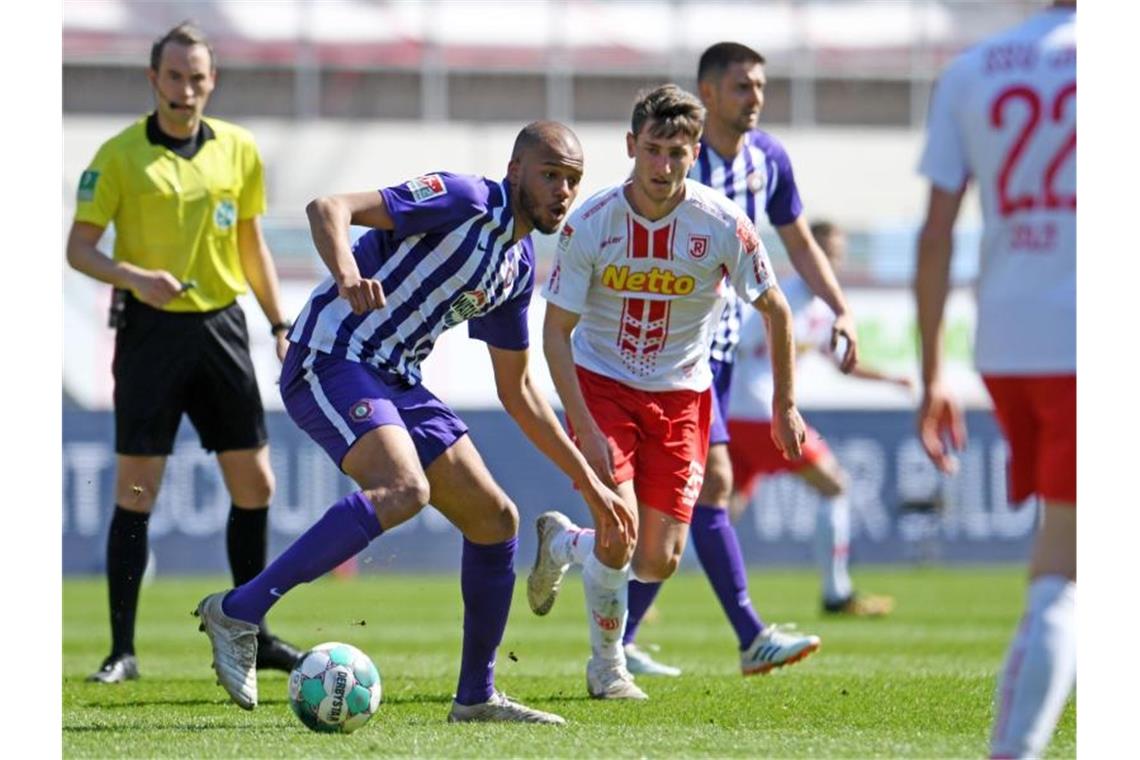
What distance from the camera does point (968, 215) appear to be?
26.1 metres

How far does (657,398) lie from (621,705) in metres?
1.23

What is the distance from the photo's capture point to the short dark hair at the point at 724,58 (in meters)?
8.15

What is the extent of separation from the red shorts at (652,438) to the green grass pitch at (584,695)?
78cm

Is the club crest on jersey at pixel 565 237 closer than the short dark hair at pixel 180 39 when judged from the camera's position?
Yes

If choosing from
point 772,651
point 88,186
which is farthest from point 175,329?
point 772,651

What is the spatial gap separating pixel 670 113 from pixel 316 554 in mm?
1993

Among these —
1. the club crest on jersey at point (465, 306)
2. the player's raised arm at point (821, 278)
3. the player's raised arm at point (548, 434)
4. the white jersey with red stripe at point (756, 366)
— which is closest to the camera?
the club crest on jersey at point (465, 306)

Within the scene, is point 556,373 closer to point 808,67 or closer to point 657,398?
point 657,398

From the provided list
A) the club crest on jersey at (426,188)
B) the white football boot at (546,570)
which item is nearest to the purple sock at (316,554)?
the club crest on jersey at (426,188)

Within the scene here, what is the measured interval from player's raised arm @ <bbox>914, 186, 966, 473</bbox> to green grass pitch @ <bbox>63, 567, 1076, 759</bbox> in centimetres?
123

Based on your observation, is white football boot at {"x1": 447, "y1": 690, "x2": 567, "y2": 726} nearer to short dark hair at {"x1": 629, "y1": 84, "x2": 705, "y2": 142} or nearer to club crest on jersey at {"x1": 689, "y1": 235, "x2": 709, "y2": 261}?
club crest on jersey at {"x1": 689, "y1": 235, "x2": 709, "y2": 261}

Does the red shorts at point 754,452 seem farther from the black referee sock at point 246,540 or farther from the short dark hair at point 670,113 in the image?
the short dark hair at point 670,113

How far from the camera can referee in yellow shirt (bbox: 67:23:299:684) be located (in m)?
7.94
